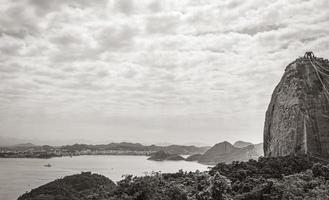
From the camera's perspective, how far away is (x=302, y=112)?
1137 inches

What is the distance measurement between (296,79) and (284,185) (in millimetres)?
15385

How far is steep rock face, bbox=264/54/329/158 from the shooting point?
2809 cm

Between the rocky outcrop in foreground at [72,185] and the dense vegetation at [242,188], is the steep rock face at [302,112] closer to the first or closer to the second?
the dense vegetation at [242,188]

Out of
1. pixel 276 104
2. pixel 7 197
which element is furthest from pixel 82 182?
pixel 276 104

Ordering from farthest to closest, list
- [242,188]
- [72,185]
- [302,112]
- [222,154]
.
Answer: [222,154]
[72,185]
[302,112]
[242,188]

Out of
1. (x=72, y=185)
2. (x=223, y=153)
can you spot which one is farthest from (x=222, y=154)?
(x=72, y=185)

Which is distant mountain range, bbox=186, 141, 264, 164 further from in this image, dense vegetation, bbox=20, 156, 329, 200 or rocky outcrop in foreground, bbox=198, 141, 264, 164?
dense vegetation, bbox=20, 156, 329, 200

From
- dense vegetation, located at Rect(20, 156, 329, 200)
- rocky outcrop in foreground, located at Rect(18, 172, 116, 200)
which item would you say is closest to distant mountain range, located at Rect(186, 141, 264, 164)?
rocky outcrop in foreground, located at Rect(18, 172, 116, 200)

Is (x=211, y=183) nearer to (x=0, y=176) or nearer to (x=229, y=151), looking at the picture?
(x=0, y=176)

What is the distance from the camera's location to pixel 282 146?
3031 cm

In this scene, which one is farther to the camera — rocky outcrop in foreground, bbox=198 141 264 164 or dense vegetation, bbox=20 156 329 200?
rocky outcrop in foreground, bbox=198 141 264 164

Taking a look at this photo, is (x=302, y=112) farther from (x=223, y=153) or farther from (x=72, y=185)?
(x=223, y=153)

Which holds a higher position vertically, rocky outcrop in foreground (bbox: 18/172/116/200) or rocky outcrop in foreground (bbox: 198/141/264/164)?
rocky outcrop in foreground (bbox: 198/141/264/164)

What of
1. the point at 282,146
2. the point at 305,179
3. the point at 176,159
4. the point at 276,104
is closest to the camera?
the point at 305,179
